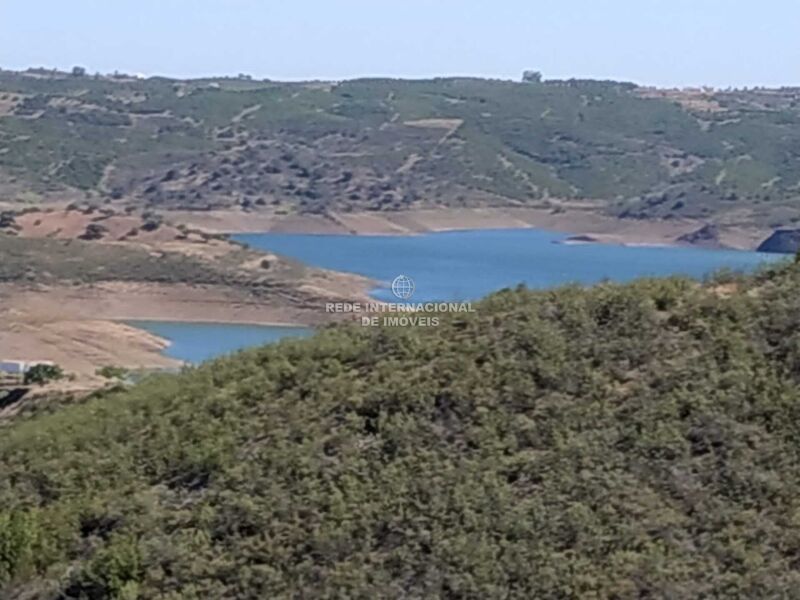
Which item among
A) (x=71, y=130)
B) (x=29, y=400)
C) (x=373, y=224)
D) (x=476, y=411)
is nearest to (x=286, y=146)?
(x=71, y=130)

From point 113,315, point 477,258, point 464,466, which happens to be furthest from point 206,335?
point 464,466

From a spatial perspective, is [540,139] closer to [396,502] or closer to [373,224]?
[373,224]

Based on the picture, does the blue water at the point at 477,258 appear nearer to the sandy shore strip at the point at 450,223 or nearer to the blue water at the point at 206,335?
the sandy shore strip at the point at 450,223

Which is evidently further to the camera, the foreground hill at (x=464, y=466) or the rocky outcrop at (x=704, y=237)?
the rocky outcrop at (x=704, y=237)

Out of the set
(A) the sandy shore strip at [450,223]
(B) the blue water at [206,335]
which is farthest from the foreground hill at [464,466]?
(A) the sandy shore strip at [450,223]

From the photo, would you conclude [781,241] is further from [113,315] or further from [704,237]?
[113,315]

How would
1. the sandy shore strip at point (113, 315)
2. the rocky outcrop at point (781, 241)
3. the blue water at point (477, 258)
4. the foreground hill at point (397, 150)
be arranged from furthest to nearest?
the foreground hill at point (397, 150)
the rocky outcrop at point (781, 241)
the blue water at point (477, 258)
the sandy shore strip at point (113, 315)

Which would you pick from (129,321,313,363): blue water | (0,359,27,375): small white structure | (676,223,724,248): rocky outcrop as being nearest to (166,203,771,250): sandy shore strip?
(676,223,724,248): rocky outcrop
